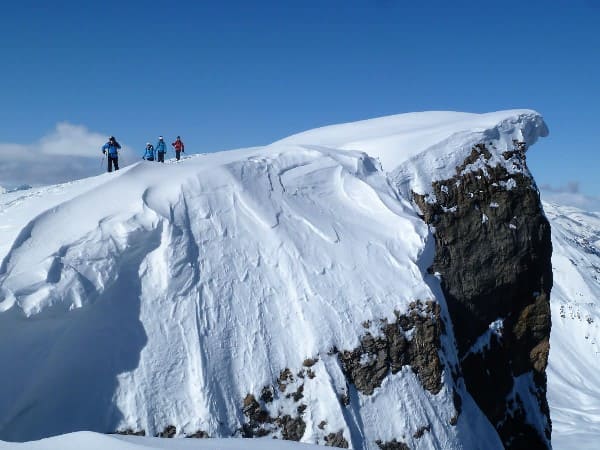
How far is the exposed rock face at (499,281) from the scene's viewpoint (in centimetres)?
1215

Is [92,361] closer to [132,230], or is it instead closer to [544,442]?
[132,230]

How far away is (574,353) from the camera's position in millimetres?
55656

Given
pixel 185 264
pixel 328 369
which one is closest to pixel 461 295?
pixel 328 369

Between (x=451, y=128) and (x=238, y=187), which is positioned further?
(x=451, y=128)

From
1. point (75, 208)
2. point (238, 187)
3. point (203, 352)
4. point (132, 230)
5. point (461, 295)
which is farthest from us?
point (461, 295)

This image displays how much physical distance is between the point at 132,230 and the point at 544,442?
37.0 feet

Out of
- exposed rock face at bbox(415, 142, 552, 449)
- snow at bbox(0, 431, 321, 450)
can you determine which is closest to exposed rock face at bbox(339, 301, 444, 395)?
exposed rock face at bbox(415, 142, 552, 449)

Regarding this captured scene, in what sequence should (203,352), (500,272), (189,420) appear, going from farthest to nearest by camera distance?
(500,272) → (203,352) → (189,420)

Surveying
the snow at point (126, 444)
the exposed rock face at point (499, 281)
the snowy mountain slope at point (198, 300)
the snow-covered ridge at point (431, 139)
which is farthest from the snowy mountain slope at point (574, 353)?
the snow at point (126, 444)

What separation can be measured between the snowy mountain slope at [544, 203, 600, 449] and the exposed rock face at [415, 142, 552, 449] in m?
29.2

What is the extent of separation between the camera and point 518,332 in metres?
13.6

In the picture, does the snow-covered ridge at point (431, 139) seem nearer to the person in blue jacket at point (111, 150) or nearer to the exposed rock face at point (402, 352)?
the exposed rock face at point (402, 352)

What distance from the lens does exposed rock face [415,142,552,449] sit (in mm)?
12154

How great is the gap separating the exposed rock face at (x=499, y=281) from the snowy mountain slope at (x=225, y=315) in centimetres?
118
